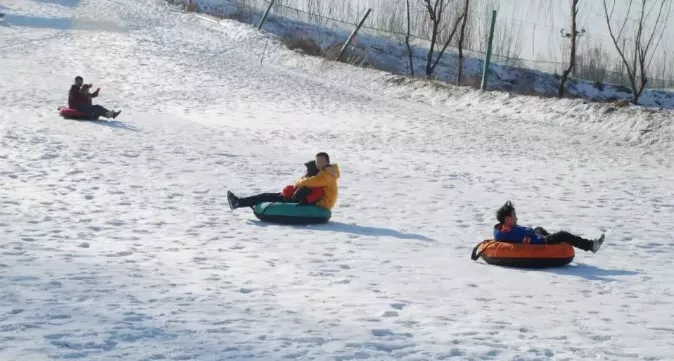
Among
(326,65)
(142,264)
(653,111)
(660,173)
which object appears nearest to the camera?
(142,264)

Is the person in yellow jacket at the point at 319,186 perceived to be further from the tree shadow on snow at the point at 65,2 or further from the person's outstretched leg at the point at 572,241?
the tree shadow on snow at the point at 65,2

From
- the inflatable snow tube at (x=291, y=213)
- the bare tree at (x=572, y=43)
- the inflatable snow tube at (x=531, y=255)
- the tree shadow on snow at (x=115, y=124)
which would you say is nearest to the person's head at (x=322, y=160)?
the inflatable snow tube at (x=291, y=213)

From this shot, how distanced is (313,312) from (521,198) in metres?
7.50

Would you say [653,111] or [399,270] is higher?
[653,111]

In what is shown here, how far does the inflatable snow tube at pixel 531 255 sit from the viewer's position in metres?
9.67

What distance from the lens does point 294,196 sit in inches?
464

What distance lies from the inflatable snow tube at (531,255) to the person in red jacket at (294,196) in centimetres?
276

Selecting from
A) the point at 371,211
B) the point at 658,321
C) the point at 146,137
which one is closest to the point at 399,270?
the point at 658,321

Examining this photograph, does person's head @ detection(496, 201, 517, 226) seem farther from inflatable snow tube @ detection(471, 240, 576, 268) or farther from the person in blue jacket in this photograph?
inflatable snow tube @ detection(471, 240, 576, 268)

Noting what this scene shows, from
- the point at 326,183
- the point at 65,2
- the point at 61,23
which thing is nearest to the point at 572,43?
the point at 326,183

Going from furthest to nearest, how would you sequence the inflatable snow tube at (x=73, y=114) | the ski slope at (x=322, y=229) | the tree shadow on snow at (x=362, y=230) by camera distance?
the inflatable snow tube at (x=73, y=114) → the tree shadow on snow at (x=362, y=230) → the ski slope at (x=322, y=229)

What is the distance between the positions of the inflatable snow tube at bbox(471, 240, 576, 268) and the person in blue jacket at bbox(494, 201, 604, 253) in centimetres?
10

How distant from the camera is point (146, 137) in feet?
63.4

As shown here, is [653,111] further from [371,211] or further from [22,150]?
[22,150]
